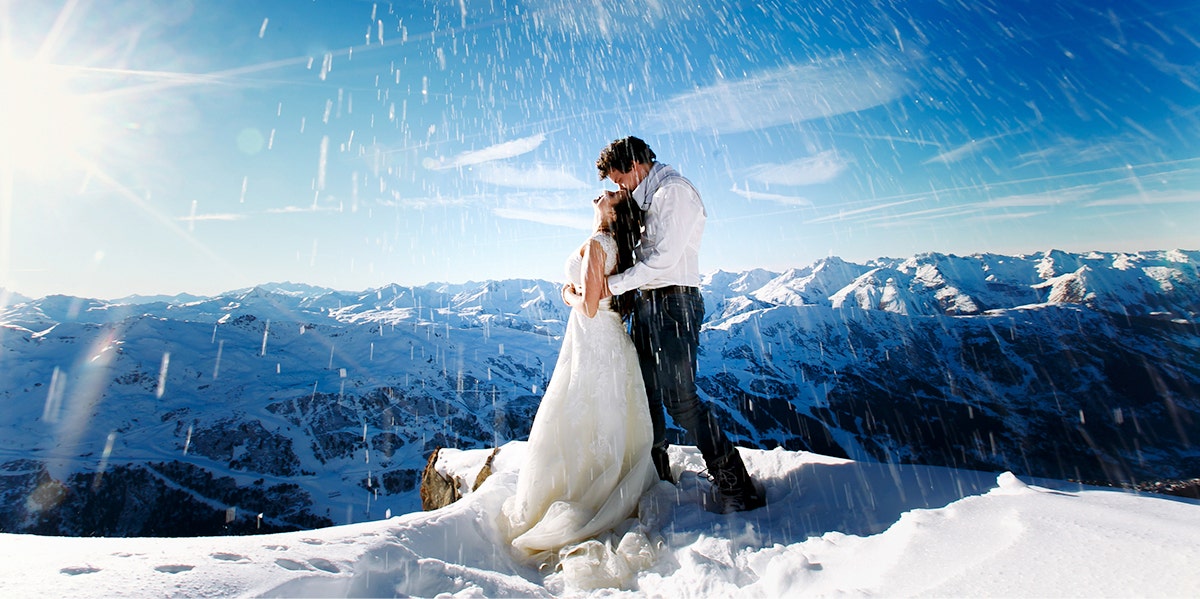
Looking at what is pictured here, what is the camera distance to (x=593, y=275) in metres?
3.80

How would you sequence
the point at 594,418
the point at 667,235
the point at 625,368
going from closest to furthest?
1. the point at 667,235
2. the point at 594,418
3. the point at 625,368

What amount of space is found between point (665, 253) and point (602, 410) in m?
1.33

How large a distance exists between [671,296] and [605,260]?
0.58 m

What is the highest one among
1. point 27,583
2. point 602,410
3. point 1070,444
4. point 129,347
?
point 129,347

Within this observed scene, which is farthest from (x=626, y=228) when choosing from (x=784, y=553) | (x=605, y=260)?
(x=784, y=553)

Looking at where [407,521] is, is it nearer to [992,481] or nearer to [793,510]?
[793,510]

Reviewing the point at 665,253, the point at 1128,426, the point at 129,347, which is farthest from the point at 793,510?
the point at 1128,426

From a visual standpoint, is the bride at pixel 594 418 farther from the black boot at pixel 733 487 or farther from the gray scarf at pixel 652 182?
the black boot at pixel 733 487

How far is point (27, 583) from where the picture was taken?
1.66 meters

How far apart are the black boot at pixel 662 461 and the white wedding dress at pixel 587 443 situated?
23 cm

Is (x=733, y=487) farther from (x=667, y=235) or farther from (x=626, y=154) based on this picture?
(x=626, y=154)

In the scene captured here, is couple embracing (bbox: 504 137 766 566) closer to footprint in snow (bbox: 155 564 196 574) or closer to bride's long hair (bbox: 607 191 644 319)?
bride's long hair (bbox: 607 191 644 319)

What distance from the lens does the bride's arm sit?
12.4ft

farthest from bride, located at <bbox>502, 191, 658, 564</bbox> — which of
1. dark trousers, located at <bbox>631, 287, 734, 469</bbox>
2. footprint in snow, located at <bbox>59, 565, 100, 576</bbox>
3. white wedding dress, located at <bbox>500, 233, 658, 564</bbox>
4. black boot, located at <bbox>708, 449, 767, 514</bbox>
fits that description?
footprint in snow, located at <bbox>59, 565, 100, 576</bbox>
